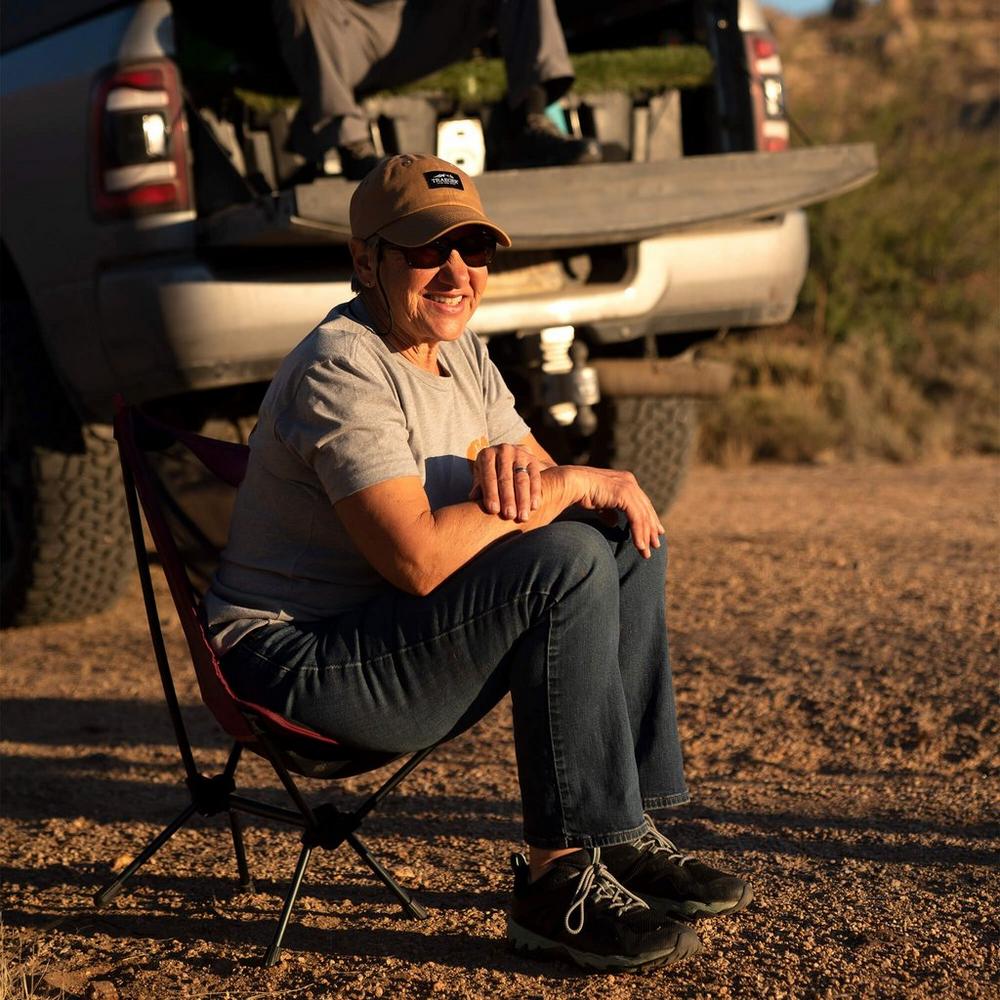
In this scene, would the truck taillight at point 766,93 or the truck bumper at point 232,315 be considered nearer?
the truck bumper at point 232,315

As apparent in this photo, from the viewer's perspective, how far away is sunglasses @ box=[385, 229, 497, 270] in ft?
8.99

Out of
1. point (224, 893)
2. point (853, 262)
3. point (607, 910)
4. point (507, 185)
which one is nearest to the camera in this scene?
point (607, 910)

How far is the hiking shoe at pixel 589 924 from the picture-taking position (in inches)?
100.0

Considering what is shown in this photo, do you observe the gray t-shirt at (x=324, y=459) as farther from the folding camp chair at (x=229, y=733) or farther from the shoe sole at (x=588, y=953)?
the shoe sole at (x=588, y=953)

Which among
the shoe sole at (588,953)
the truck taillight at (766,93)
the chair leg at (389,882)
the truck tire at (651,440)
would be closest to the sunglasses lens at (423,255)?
the chair leg at (389,882)

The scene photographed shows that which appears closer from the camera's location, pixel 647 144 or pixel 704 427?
pixel 647 144

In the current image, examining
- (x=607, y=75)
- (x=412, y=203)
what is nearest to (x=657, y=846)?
(x=412, y=203)

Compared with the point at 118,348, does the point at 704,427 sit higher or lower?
lower

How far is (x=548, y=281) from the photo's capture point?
463 centimetres

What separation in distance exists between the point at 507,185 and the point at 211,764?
5.27 feet

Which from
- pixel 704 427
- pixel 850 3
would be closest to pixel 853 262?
pixel 704 427

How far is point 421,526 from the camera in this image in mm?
2549

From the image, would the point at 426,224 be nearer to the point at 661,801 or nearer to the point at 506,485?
the point at 506,485

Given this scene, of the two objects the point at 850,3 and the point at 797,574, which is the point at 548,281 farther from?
the point at 850,3
